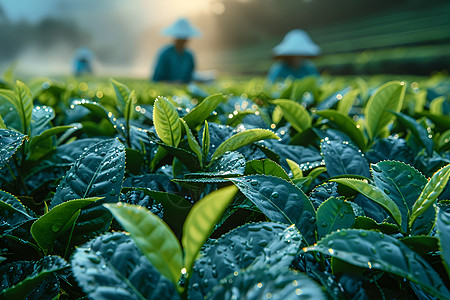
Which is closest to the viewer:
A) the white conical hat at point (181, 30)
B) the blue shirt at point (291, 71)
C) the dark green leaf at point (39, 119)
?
the dark green leaf at point (39, 119)

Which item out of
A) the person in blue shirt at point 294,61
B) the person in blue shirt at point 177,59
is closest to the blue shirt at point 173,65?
the person in blue shirt at point 177,59

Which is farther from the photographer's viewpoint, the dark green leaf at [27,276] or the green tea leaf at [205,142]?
the green tea leaf at [205,142]

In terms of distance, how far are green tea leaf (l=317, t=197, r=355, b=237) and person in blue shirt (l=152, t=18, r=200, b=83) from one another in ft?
24.9

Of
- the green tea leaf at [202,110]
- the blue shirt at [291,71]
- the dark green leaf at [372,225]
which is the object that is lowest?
the blue shirt at [291,71]

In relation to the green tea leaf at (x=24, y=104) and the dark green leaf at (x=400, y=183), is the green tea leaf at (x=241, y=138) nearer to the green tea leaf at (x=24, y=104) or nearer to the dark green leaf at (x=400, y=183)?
the dark green leaf at (x=400, y=183)

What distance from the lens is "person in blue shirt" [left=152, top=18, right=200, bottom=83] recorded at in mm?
8188

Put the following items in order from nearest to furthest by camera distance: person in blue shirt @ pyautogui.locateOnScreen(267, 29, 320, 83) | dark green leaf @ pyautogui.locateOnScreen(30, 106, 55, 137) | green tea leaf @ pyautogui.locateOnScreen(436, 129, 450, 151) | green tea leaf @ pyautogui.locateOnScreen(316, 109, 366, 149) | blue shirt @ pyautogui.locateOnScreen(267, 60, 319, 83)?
1. dark green leaf @ pyautogui.locateOnScreen(30, 106, 55, 137)
2. green tea leaf @ pyautogui.locateOnScreen(316, 109, 366, 149)
3. green tea leaf @ pyautogui.locateOnScreen(436, 129, 450, 151)
4. blue shirt @ pyautogui.locateOnScreen(267, 60, 319, 83)
5. person in blue shirt @ pyautogui.locateOnScreen(267, 29, 320, 83)

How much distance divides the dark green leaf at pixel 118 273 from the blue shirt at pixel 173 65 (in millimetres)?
7558

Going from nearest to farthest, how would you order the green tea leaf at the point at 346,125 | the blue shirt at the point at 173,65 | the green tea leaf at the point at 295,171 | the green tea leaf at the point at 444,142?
the green tea leaf at the point at 295,171 < the green tea leaf at the point at 346,125 < the green tea leaf at the point at 444,142 < the blue shirt at the point at 173,65

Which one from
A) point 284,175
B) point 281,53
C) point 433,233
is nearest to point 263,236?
point 284,175

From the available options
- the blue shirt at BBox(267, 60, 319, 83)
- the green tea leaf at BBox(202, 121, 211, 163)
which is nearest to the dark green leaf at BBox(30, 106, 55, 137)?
the green tea leaf at BBox(202, 121, 211, 163)

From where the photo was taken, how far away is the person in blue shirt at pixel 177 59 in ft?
26.9

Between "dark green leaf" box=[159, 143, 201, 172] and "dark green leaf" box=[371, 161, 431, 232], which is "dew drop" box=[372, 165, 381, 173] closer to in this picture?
"dark green leaf" box=[371, 161, 431, 232]

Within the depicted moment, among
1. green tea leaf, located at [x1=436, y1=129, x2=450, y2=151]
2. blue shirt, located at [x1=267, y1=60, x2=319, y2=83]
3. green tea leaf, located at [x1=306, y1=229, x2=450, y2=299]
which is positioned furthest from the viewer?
blue shirt, located at [x1=267, y1=60, x2=319, y2=83]
